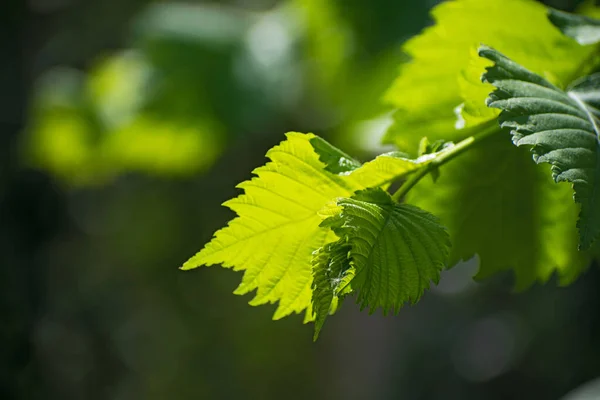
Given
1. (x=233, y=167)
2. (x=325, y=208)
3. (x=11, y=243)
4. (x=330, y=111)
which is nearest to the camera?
(x=325, y=208)

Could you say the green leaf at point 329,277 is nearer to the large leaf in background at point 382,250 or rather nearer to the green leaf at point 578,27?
the large leaf in background at point 382,250

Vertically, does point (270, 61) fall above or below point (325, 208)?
below

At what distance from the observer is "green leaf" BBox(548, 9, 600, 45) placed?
0.53 m

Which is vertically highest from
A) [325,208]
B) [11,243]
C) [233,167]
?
[325,208]

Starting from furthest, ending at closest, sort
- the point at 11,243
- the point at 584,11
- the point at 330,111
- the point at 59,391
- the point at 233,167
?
1. the point at 233,167
2. the point at 59,391
3. the point at 11,243
4. the point at 330,111
5. the point at 584,11

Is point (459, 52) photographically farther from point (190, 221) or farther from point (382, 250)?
point (190, 221)

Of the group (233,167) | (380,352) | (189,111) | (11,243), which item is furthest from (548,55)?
Answer: (233,167)

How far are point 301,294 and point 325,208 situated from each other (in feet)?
0.21

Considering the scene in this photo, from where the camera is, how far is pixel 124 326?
3668 mm

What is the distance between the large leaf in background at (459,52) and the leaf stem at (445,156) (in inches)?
2.1

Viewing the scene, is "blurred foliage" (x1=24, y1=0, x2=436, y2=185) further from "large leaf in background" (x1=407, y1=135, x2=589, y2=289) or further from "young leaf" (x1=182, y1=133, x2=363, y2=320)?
"young leaf" (x1=182, y1=133, x2=363, y2=320)

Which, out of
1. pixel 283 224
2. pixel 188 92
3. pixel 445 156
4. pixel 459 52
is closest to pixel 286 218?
pixel 283 224

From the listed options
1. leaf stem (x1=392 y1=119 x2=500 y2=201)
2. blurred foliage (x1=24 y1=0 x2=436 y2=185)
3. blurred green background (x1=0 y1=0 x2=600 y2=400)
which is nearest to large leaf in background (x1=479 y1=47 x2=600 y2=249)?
leaf stem (x1=392 y1=119 x2=500 y2=201)

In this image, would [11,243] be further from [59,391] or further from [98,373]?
[98,373]
